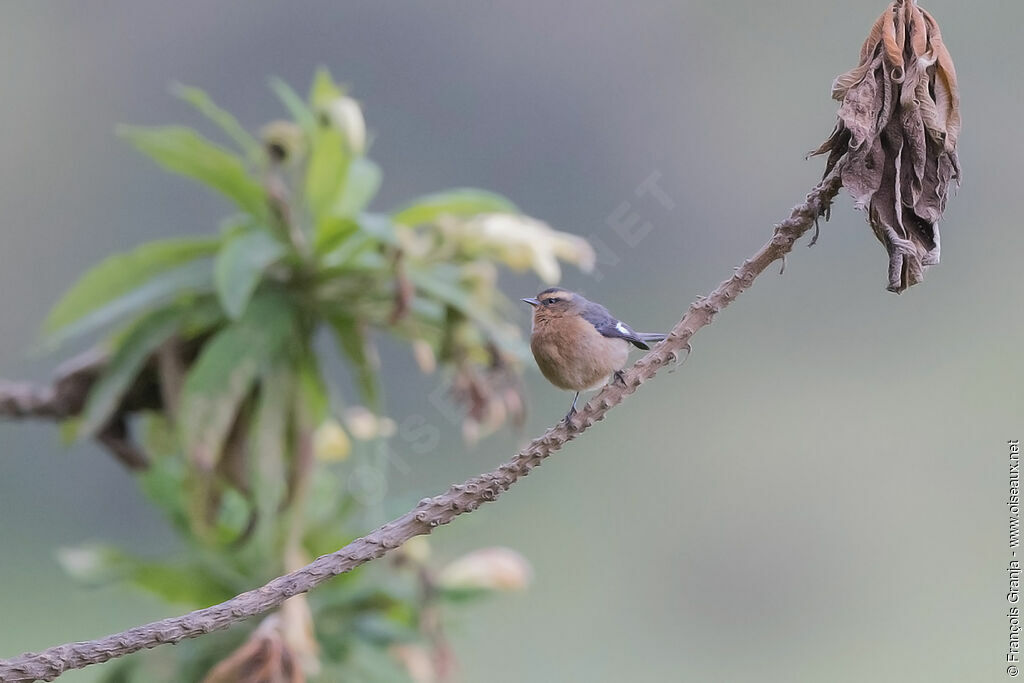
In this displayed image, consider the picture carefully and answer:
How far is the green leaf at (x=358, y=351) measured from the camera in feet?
4.72

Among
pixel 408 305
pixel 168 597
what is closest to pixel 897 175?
pixel 408 305

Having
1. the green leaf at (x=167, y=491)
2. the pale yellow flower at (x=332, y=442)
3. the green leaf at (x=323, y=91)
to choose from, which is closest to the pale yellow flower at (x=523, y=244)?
the green leaf at (x=323, y=91)

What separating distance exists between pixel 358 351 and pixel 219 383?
20 cm

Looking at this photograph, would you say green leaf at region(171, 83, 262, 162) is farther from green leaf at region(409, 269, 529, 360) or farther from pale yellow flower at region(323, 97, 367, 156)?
green leaf at region(409, 269, 529, 360)

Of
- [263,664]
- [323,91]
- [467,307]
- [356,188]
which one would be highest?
[323,91]

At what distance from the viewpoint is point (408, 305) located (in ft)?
4.31

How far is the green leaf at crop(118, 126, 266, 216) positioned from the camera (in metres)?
1.38

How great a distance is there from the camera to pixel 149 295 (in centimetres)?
137

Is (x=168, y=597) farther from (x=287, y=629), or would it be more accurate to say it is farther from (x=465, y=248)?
(x=465, y=248)

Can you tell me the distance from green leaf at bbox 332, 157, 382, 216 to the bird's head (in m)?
0.45

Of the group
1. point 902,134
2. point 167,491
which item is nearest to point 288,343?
point 167,491

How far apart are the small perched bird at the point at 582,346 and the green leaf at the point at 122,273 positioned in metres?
0.61

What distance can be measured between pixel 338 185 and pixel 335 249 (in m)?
0.10

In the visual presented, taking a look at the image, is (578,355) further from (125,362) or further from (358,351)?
(125,362)
